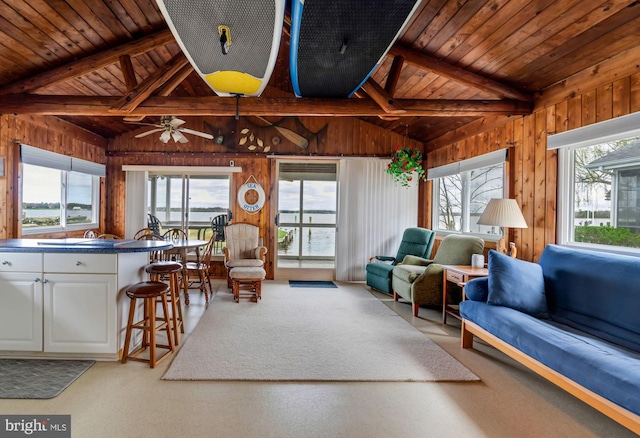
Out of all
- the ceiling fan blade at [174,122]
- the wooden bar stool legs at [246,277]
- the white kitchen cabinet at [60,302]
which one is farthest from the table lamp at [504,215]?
the ceiling fan blade at [174,122]

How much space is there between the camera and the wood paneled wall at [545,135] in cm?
251

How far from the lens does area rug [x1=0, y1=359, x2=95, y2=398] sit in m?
2.04

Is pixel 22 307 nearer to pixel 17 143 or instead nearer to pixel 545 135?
pixel 17 143

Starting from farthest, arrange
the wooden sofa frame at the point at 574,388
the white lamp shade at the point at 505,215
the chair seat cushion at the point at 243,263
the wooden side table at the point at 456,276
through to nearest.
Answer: the chair seat cushion at the point at 243,263 → the wooden side table at the point at 456,276 → the white lamp shade at the point at 505,215 → the wooden sofa frame at the point at 574,388

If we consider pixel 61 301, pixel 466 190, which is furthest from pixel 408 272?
pixel 61 301

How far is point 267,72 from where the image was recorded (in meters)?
2.48

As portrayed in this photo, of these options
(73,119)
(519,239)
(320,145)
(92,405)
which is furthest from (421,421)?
(73,119)

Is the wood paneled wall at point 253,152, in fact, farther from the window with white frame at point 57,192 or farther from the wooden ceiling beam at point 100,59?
the wooden ceiling beam at point 100,59

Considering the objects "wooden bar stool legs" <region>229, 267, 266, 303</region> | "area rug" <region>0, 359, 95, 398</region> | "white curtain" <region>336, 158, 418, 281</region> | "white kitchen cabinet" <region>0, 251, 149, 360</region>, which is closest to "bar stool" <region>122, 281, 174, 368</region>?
"white kitchen cabinet" <region>0, 251, 149, 360</region>

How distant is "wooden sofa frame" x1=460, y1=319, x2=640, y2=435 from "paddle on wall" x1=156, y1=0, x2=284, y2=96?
2.70 metres

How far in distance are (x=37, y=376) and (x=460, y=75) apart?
4.54m

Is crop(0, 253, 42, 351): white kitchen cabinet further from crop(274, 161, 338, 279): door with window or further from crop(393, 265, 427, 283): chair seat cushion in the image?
crop(274, 161, 338, 279): door with window

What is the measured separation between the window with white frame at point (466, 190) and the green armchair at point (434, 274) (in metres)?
0.43

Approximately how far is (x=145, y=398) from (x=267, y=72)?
2452 mm
